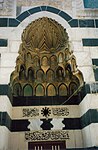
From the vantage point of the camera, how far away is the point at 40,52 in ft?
13.6

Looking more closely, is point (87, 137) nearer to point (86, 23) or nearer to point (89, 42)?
point (89, 42)

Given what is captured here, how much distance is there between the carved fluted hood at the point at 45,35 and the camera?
12.6 feet

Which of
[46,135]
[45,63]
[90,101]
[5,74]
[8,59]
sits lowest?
[46,135]

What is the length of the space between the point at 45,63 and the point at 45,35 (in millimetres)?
531

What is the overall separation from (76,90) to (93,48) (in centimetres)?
84

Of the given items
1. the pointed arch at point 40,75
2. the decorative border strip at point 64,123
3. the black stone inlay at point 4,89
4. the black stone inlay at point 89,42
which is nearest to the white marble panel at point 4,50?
the black stone inlay at point 4,89

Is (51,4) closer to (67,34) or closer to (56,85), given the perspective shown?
(67,34)

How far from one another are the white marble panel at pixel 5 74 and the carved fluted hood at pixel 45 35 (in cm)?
67

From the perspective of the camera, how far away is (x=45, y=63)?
13.7 feet

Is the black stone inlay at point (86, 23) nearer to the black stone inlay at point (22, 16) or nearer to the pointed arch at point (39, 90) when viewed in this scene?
the black stone inlay at point (22, 16)

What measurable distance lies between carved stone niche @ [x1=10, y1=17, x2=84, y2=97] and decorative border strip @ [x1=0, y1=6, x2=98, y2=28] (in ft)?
0.56

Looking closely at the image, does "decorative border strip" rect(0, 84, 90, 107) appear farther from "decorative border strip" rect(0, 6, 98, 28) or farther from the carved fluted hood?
"decorative border strip" rect(0, 6, 98, 28)

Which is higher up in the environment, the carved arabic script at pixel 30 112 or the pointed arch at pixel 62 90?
the pointed arch at pixel 62 90

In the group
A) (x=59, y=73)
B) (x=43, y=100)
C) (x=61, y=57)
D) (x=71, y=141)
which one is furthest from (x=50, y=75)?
(x=71, y=141)
